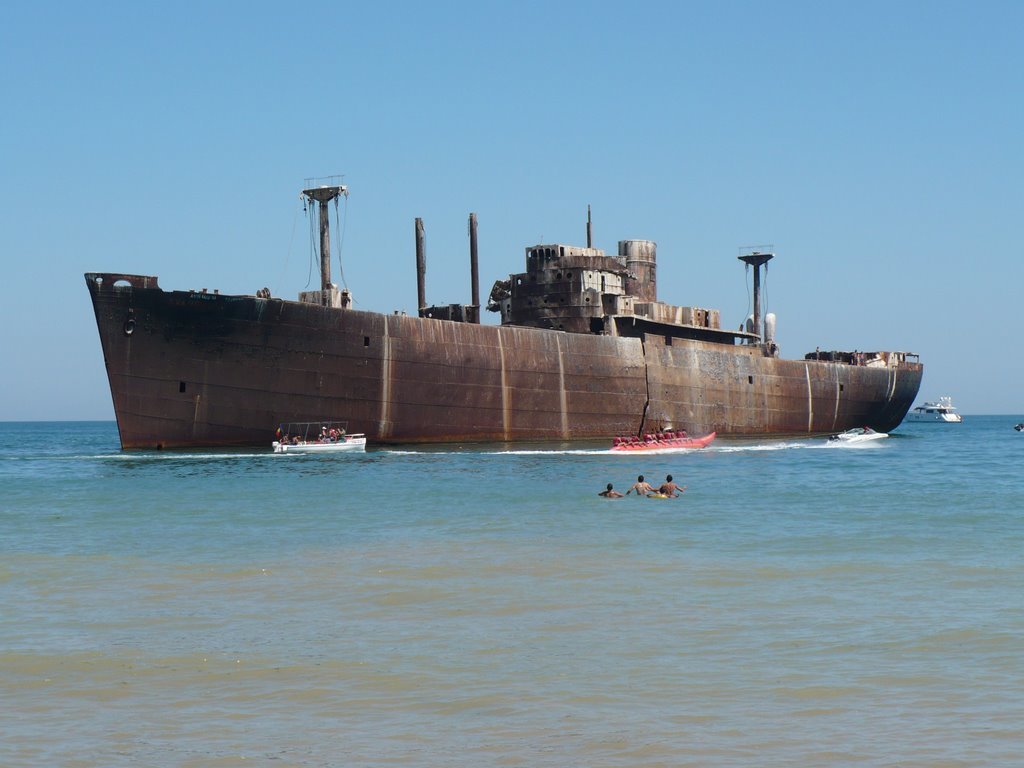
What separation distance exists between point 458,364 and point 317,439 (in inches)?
288

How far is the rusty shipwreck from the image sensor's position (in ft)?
159

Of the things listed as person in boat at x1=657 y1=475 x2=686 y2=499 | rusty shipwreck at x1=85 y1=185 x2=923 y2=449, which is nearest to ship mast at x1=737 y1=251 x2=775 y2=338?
rusty shipwreck at x1=85 y1=185 x2=923 y2=449

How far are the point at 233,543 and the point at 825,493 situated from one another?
19.1 meters

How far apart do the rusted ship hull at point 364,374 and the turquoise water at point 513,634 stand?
57.4 feet

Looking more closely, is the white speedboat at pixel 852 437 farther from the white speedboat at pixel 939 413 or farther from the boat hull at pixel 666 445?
the white speedboat at pixel 939 413

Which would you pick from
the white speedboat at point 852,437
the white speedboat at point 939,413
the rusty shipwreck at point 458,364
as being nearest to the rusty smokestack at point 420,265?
the rusty shipwreck at point 458,364

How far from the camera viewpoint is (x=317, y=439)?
166 ft

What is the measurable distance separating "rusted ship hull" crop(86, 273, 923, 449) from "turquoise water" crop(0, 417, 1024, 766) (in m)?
17.5

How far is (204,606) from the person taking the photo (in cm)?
1706

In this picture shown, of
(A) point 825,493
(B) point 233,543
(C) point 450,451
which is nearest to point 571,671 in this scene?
(B) point 233,543

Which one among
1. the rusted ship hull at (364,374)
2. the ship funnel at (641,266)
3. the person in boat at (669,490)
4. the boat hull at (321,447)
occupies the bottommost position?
the person in boat at (669,490)

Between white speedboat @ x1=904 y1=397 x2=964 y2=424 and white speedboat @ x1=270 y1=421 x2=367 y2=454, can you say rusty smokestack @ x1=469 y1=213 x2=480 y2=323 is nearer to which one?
white speedboat @ x1=270 y1=421 x2=367 y2=454

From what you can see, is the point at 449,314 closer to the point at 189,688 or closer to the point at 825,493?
the point at 825,493

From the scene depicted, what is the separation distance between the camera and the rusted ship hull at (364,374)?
4828 cm
